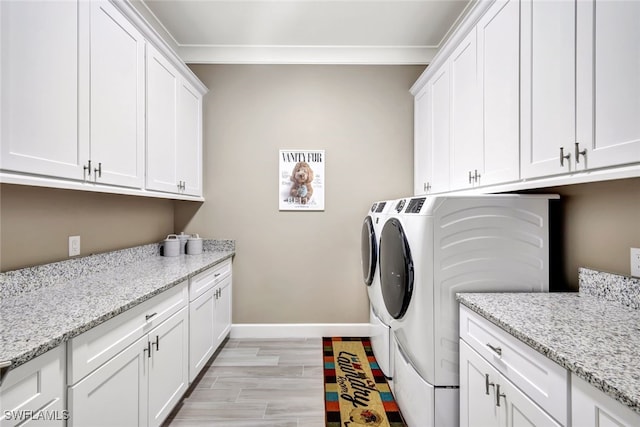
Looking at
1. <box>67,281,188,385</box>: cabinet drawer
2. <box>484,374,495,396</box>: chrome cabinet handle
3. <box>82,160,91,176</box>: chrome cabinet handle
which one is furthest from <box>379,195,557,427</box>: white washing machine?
<box>82,160,91,176</box>: chrome cabinet handle

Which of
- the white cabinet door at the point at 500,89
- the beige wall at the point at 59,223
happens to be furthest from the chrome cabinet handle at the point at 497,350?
the beige wall at the point at 59,223

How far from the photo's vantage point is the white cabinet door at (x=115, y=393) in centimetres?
105

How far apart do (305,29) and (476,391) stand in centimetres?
280

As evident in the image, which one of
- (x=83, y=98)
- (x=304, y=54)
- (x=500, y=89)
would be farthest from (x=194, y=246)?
(x=500, y=89)

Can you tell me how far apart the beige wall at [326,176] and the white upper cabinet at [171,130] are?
23cm

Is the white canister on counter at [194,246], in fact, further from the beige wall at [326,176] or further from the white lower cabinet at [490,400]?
the white lower cabinet at [490,400]

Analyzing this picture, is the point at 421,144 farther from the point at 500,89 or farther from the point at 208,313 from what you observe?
the point at 208,313

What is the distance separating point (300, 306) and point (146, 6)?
9.29 ft

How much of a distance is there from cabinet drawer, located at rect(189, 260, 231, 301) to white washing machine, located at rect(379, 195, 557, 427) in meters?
1.40

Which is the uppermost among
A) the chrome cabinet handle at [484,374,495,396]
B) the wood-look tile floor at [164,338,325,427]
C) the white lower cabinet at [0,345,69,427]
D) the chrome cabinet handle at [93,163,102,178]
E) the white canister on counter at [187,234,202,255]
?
the chrome cabinet handle at [93,163,102,178]

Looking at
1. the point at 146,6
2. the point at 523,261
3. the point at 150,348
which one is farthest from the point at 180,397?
the point at 146,6

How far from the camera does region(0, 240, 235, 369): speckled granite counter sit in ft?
3.04

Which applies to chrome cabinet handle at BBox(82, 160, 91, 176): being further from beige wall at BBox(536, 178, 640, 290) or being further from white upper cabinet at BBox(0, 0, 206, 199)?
beige wall at BBox(536, 178, 640, 290)

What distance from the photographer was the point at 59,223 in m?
1.68
